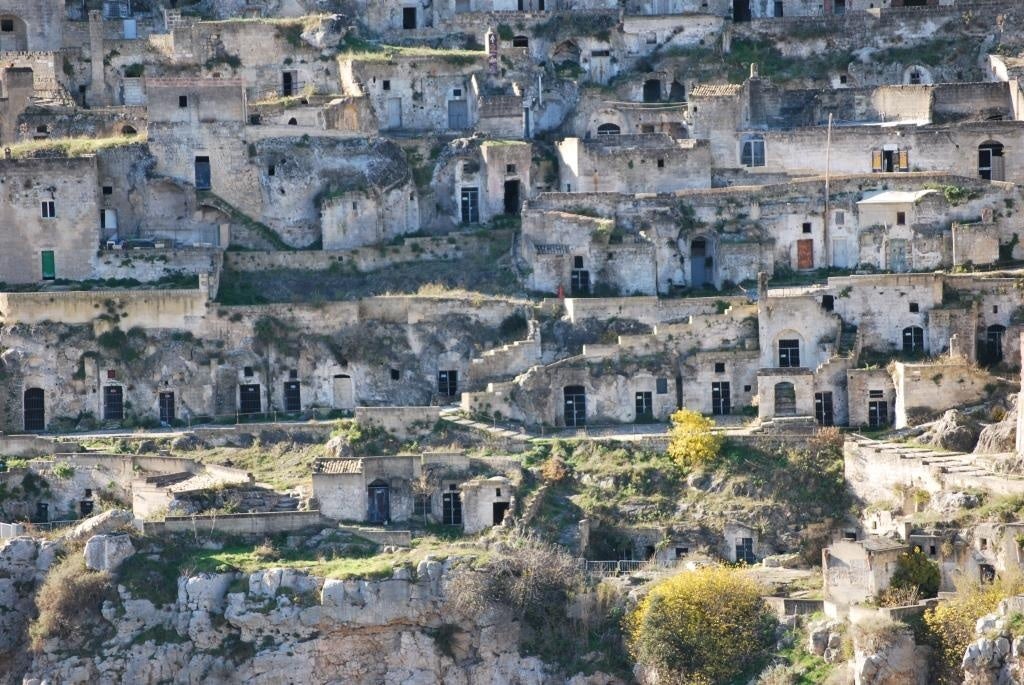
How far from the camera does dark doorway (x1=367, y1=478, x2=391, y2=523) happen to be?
7581cm

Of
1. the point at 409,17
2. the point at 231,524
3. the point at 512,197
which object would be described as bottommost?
the point at 231,524

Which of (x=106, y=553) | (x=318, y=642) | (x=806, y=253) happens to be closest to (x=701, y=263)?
(x=806, y=253)

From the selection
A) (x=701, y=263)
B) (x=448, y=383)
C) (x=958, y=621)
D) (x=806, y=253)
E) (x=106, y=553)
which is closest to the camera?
(x=958, y=621)

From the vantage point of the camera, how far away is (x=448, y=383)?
3189 inches

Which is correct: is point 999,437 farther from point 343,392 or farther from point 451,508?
point 343,392

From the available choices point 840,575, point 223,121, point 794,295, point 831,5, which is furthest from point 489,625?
point 831,5

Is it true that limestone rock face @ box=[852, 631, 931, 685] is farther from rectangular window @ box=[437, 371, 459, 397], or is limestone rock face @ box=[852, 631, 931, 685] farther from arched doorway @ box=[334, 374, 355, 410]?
arched doorway @ box=[334, 374, 355, 410]

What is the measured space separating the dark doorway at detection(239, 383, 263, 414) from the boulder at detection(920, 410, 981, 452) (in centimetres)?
1761

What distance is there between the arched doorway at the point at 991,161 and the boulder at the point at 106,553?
26.4 meters

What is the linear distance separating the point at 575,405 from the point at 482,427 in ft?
9.00

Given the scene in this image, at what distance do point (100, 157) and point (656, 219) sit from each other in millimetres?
15414

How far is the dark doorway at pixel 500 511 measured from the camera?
75.0 metres

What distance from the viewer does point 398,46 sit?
295ft

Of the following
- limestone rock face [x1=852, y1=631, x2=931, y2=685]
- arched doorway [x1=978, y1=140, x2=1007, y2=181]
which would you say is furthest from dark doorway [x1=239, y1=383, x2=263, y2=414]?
limestone rock face [x1=852, y1=631, x2=931, y2=685]
